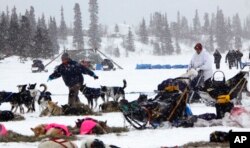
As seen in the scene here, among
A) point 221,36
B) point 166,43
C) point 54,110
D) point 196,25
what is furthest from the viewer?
point 196,25

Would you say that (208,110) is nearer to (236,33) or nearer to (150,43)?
(150,43)

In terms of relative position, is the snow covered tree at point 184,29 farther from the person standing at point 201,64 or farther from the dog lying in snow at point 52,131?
the dog lying in snow at point 52,131

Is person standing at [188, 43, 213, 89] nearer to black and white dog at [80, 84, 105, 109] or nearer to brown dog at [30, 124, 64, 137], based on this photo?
black and white dog at [80, 84, 105, 109]

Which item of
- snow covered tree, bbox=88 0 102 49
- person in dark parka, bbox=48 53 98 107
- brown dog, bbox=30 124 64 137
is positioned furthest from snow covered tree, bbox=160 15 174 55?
brown dog, bbox=30 124 64 137

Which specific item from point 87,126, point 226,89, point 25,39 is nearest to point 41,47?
point 25,39

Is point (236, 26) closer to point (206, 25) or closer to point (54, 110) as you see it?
point (206, 25)

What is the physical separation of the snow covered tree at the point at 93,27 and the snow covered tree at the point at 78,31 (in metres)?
1.81

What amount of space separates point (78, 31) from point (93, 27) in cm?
307

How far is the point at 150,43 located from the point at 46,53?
181 ft

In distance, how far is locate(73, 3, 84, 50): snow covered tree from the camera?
294 feet

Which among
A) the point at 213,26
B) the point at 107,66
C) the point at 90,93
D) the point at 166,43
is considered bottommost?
the point at 90,93

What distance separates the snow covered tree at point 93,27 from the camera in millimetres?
89956

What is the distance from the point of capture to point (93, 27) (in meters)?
91.9

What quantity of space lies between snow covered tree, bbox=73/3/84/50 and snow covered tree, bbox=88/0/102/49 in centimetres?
181
